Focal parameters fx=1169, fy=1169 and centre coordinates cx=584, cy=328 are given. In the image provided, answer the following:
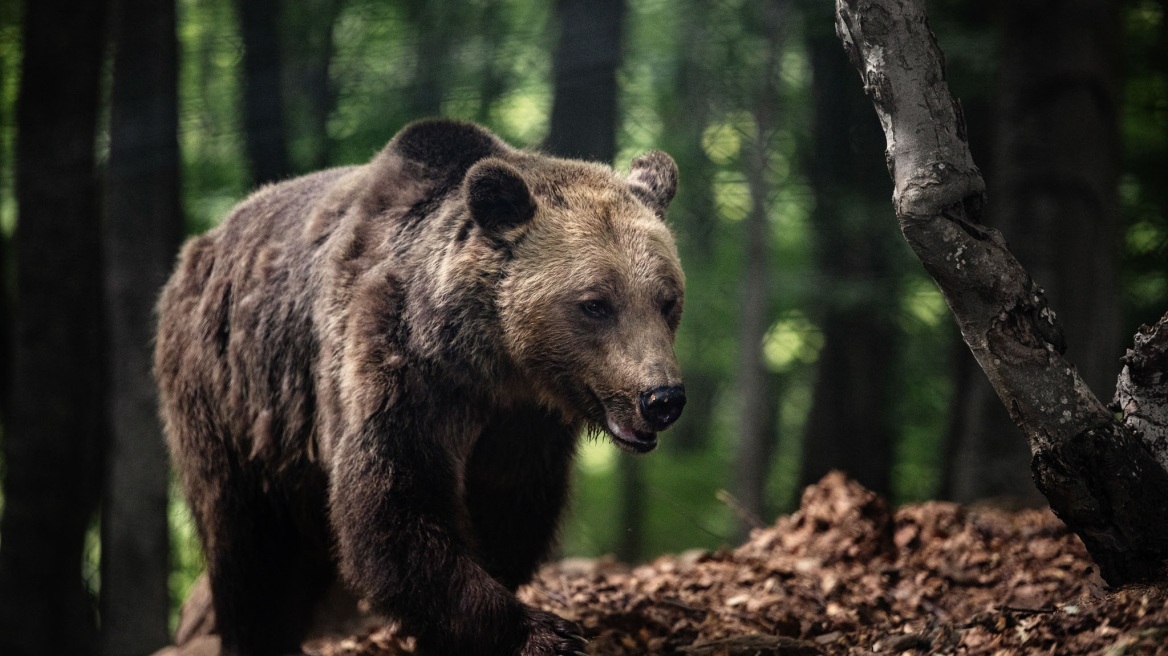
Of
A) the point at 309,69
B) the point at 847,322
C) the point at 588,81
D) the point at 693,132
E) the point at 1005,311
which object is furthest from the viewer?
the point at 693,132

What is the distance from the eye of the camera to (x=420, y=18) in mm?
12688

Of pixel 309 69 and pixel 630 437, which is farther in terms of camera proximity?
pixel 309 69

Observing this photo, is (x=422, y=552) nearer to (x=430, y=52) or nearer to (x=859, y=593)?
(x=859, y=593)

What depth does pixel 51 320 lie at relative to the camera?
10984 mm

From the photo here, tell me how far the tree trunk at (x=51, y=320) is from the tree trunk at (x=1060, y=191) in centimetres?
815

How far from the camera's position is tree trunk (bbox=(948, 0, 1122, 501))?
9406 millimetres

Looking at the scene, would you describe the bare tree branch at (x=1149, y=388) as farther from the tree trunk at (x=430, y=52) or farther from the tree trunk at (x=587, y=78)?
the tree trunk at (x=430, y=52)

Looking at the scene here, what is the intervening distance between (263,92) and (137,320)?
321cm

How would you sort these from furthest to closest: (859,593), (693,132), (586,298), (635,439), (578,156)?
(693,132) → (578,156) → (859,593) → (586,298) → (635,439)

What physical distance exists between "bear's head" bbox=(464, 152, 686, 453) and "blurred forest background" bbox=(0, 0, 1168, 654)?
2052 mm

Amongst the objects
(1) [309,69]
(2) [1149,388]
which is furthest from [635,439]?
(1) [309,69]

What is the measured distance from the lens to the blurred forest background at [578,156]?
9648mm

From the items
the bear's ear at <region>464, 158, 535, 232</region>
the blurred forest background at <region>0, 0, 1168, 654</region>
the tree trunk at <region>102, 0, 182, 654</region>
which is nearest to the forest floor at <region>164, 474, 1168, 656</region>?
the blurred forest background at <region>0, 0, 1168, 654</region>

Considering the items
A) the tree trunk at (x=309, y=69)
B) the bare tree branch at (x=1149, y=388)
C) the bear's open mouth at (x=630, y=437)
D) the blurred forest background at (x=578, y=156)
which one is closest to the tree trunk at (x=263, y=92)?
the blurred forest background at (x=578, y=156)
